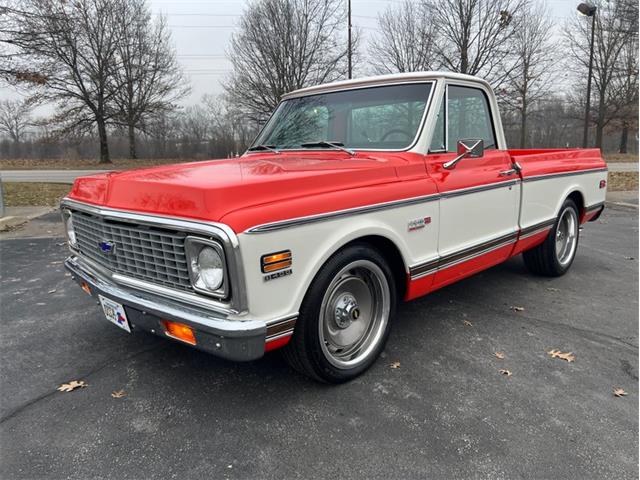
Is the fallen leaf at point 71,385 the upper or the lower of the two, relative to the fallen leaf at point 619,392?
upper

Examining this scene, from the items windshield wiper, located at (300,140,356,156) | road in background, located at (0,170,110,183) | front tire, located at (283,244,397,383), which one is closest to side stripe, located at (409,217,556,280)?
front tire, located at (283,244,397,383)

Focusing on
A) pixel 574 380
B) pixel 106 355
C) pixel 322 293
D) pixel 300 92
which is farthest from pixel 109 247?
pixel 574 380

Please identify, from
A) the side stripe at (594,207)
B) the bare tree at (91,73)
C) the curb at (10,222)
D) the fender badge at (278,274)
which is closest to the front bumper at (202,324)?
the fender badge at (278,274)

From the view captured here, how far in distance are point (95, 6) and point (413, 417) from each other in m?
32.5

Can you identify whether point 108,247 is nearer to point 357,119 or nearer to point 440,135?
point 357,119

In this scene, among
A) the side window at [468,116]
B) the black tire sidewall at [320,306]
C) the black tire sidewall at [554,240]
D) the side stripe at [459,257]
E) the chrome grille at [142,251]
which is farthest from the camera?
the black tire sidewall at [554,240]

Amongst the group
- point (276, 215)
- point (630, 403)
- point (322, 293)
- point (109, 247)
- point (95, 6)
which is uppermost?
point (95, 6)

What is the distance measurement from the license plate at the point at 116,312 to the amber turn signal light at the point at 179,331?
0.38 meters

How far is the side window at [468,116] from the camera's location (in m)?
3.53

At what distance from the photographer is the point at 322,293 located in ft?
8.13

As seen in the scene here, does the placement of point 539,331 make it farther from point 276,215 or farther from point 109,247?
point 109,247

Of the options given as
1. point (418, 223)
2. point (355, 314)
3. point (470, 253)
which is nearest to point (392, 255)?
point (418, 223)

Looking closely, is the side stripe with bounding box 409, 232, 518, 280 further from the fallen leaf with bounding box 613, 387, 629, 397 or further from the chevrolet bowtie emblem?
the chevrolet bowtie emblem

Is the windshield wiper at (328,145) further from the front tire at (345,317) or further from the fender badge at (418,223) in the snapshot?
the front tire at (345,317)
